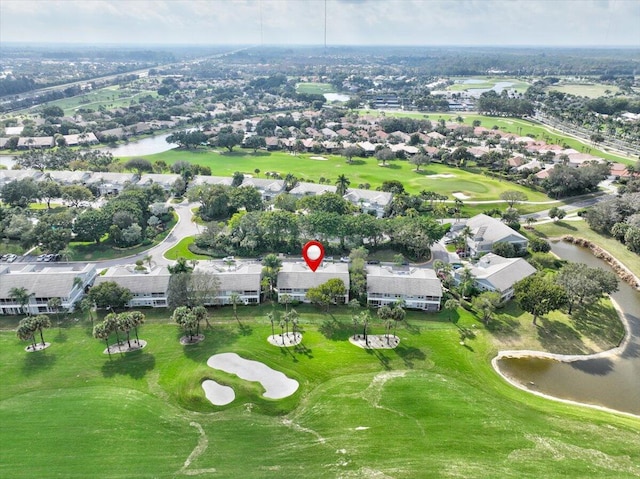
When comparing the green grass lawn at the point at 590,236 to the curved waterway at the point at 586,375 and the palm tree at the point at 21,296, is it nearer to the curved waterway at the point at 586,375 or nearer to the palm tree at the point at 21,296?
the curved waterway at the point at 586,375

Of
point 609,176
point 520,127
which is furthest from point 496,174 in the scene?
point 520,127

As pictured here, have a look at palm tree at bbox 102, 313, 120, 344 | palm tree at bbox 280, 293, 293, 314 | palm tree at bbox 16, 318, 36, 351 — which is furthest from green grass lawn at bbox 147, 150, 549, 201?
palm tree at bbox 16, 318, 36, 351

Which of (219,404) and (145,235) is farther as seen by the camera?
(145,235)

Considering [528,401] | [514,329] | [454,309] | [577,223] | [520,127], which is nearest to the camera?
[528,401]

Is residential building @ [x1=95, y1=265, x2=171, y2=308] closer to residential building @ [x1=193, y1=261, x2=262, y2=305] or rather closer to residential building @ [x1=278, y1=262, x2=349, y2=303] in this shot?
residential building @ [x1=193, y1=261, x2=262, y2=305]

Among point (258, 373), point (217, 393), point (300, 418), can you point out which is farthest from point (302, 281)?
point (300, 418)

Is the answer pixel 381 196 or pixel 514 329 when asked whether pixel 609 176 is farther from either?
pixel 514 329
